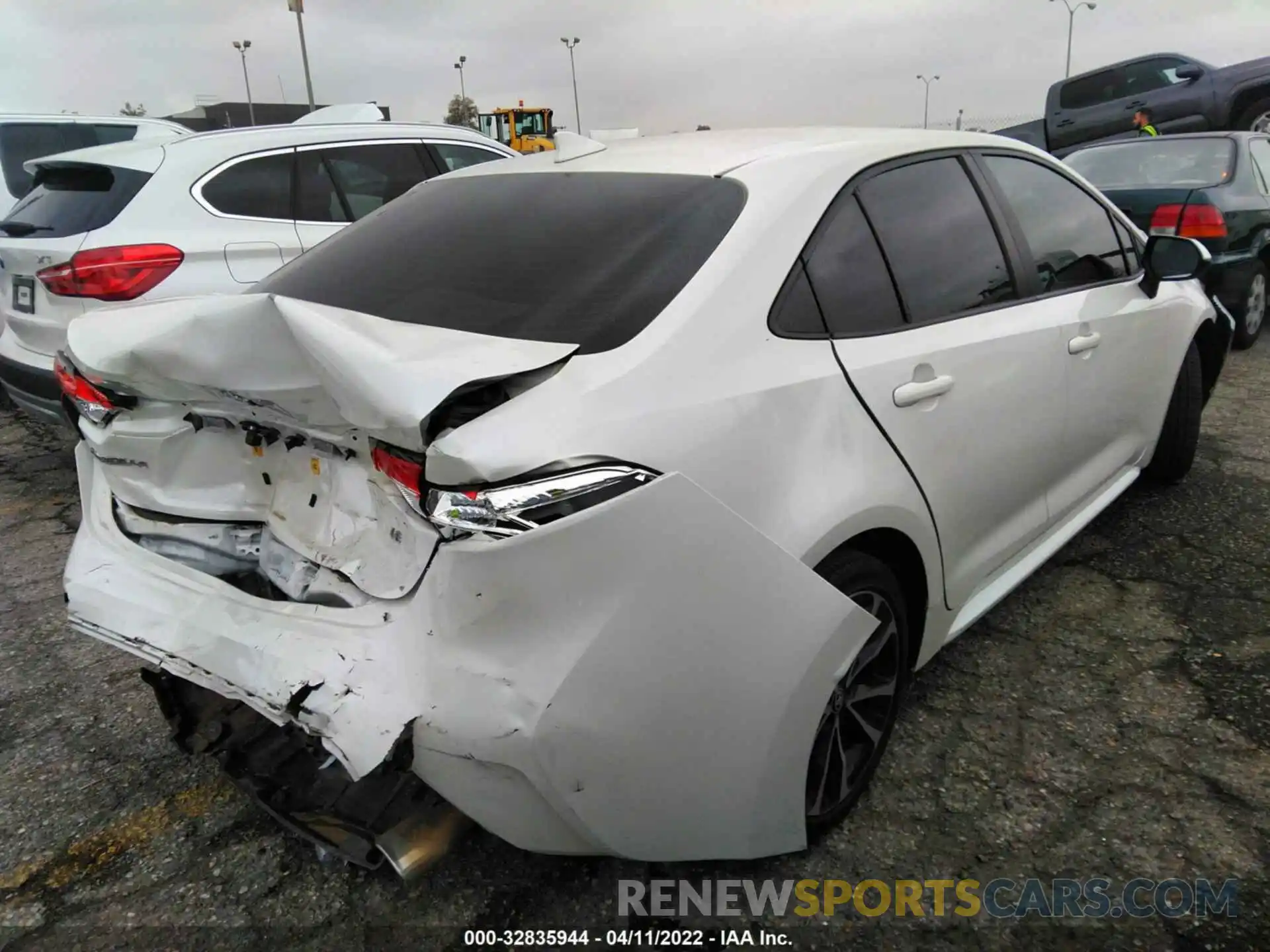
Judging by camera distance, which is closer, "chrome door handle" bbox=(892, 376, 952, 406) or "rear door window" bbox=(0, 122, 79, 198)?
"chrome door handle" bbox=(892, 376, 952, 406)

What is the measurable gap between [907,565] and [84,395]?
6.50ft

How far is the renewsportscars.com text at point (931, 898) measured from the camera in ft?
6.25

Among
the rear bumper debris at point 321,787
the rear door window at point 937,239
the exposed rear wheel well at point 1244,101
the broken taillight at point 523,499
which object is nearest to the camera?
the broken taillight at point 523,499

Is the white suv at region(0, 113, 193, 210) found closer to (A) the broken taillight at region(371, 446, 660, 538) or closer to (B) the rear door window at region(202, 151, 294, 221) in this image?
(B) the rear door window at region(202, 151, 294, 221)

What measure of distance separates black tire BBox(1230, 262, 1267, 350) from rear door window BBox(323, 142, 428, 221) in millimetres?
5322

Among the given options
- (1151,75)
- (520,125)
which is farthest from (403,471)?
(520,125)

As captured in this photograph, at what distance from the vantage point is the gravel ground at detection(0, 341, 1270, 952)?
75.7 inches

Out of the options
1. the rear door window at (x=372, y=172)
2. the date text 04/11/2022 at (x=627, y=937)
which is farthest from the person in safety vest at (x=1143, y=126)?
the date text 04/11/2022 at (x=627, y=937)

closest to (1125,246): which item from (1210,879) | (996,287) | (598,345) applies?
(996,287)

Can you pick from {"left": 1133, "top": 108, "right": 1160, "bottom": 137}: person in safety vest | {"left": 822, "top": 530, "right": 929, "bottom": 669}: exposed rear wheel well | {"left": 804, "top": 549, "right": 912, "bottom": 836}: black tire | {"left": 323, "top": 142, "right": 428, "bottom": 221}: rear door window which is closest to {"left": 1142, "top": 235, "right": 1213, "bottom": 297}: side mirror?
{"left": 822, "top": 530, "right": 929, "bottom": 669}: exposed rear wheel well

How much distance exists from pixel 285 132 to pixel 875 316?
381 centimetres

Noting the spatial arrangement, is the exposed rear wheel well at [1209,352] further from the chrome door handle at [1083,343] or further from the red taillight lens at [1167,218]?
the red taillight lens at [1167,218]

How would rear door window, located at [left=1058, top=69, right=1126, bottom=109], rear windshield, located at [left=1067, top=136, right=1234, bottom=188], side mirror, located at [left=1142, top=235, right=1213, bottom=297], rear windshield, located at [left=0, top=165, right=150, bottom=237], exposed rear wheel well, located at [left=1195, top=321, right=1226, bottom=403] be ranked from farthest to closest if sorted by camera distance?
rear door window, located at [left=1058, top=69, right=1126, bottom=109] → rear windshield, located at [left=1067, top=136, right=1234, bottom=188] → rear windshield, located at [left=0, top=165, right=150, bottom=237] → exposed rear wheel well, located at [left=1195, top=321, right=1226, bottom=403] → side mirror, located at [left=1142, top=235, right=1213, bottom=297]

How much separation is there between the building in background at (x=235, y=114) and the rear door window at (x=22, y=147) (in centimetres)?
2916
